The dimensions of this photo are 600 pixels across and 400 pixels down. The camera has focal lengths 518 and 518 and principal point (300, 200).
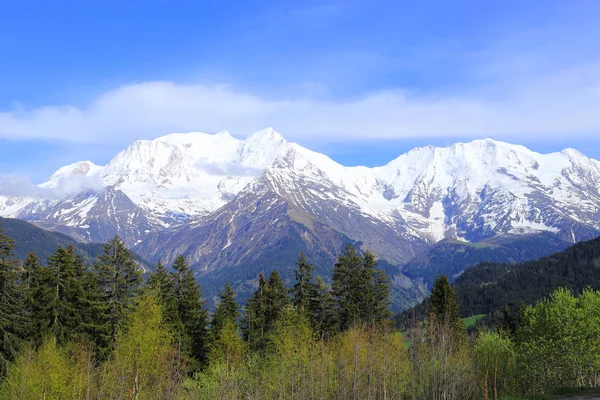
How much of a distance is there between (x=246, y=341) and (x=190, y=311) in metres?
10.3

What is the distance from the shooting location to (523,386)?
284 ft

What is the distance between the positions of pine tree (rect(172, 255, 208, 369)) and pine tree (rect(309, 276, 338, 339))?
58.8 feet

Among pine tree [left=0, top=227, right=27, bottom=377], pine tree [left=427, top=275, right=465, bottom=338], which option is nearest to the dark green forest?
pine tree [left=0, top=227, right=27, bottom=377]

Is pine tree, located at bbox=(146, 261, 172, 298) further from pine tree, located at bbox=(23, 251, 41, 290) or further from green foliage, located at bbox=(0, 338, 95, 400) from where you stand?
green foliage, located at bbox=(0, 338, 95, 400)

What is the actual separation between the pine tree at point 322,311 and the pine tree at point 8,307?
4067cm

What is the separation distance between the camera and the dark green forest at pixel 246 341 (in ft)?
183

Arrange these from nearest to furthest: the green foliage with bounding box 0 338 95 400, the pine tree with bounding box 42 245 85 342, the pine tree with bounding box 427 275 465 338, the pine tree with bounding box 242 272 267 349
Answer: the green foliage with bounding box 0 338 95 400
the pine tree with bounding box 42 245 85 342
the pine tree with bounding box 242 272 267 349
the pine tree with bounding box 427 275 465 338

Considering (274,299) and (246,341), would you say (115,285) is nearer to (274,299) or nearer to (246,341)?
(246,341)

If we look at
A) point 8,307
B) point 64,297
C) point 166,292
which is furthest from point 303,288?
point 8,307

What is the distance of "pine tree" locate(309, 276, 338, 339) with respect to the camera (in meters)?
82.3

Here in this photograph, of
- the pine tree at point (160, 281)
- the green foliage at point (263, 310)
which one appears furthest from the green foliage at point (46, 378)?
the green foliage at point (263, 310)

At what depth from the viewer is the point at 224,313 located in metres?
86.7

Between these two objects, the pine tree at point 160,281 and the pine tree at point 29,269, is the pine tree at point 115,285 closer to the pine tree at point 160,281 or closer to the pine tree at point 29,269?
the pine tree at point 29,269

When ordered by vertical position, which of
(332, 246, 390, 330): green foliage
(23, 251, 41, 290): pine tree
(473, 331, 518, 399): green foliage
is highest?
(23, 251, 41, 290): pine tree
